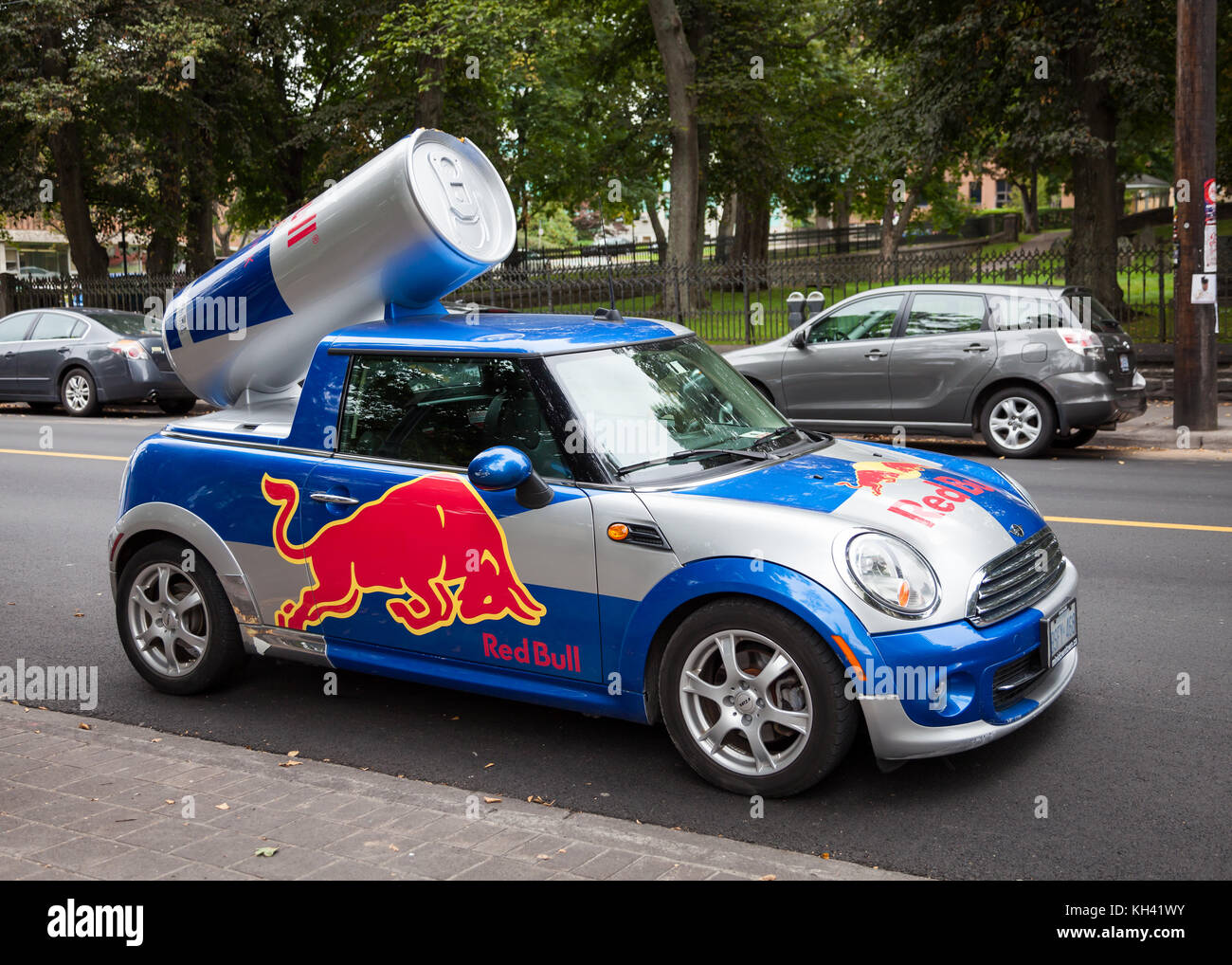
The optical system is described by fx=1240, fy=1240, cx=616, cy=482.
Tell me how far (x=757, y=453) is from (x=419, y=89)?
2598cm

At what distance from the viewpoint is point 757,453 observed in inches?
199

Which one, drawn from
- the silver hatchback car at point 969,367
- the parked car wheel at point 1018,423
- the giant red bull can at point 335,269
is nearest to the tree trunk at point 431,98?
the silver hatchback car at point 969,367

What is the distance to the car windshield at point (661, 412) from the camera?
Answer: 4.75 m

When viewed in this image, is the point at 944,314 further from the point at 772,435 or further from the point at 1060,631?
the point at 1060,631

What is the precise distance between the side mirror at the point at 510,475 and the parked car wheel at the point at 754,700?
29.3 inches

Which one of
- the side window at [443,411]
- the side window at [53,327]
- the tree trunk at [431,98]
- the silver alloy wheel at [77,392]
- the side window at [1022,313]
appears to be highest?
the tree trunk at [431,98]

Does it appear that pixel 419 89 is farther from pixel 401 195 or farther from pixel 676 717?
pixel 676 717

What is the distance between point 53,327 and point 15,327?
85cm

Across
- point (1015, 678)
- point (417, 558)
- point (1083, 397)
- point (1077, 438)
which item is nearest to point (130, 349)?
point (1077, 438)

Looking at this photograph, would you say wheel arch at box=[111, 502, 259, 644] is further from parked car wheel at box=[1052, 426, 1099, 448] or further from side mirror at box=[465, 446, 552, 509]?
parked car wheel at box=[1052, 426, 1099, 448]

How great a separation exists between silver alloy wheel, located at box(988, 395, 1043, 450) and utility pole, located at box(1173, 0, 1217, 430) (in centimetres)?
264

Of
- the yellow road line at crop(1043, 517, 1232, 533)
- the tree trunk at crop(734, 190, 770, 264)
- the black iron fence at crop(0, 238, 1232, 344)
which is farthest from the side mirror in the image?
the tree trunk at crop(734, 190, 770, 264)

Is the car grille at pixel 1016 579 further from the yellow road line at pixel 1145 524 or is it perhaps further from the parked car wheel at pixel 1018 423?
the parked car wheel at pixel 1018 423

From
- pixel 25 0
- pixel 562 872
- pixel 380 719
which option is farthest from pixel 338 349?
pixel 25 0
